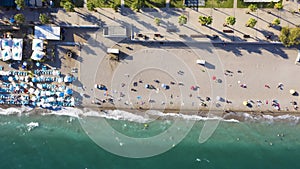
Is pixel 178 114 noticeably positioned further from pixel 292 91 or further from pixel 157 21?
pixel 292 91

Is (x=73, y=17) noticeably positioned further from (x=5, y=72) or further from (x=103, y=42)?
(x=5, y=72)

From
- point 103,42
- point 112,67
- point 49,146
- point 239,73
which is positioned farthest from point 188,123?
point 49,146

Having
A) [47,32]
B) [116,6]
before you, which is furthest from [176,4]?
[47,32]

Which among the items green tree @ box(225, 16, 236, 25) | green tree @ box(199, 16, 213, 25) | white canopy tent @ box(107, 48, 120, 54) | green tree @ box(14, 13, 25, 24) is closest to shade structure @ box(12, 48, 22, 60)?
green tree @ box(14, 13, 25, 24)

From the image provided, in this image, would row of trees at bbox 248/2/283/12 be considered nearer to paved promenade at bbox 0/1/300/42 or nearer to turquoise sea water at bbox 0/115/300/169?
paved promenade at bbox 0/1/300/42

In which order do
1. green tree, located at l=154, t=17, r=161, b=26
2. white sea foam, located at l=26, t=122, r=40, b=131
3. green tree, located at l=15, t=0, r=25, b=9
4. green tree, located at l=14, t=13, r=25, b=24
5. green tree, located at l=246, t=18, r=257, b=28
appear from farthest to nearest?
white sea foam, located at l=26, t=122, r=40, b=131
green tree, located at l=154, t=17, r=161, b=26
green tree, located at l=14, t=13, r=25, b=24
green tree, located at l=15, t=0, r=25, b=9
green tree, located at l=246, t=18, r=257, b=28

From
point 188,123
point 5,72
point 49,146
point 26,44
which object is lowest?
point 49,146

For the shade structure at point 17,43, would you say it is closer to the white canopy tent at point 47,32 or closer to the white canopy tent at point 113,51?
the white canopy tent at point 47,32
